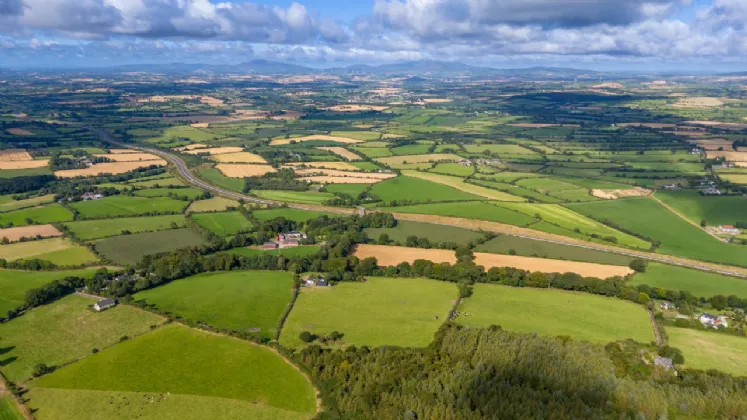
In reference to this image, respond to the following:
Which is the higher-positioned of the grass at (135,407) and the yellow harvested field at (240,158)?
the grass at (135,407)

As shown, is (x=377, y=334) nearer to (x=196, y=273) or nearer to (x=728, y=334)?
(x=196, y=273)

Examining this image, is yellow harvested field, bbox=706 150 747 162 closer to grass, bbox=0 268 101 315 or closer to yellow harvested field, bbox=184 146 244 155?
yellow harvested field, bbox=184 146 244 155

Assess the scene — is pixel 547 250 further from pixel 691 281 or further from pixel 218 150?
pixel 218 150

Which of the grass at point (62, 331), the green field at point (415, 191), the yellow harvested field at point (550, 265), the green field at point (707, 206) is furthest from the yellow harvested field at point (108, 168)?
the green field at point (707, 206)

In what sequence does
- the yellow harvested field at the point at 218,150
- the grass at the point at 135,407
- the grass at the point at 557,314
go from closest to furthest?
the grass at the point at 135,407
the grass at the point at 557,314
the yellow harvested field at the point at 218,150

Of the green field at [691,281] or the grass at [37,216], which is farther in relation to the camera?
the grass at [37,216]

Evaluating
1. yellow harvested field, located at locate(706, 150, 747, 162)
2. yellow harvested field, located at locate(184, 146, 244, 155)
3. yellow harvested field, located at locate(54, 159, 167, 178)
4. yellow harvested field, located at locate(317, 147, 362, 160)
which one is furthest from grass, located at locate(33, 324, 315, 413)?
yellow harvested field, located at locate(706, 150, 747, 162)

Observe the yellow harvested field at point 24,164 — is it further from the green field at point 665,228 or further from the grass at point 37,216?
the green field at point 665,228

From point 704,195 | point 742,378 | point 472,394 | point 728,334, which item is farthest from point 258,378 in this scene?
point 704,195

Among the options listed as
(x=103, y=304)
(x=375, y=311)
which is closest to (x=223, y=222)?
(x=103, y=304)
